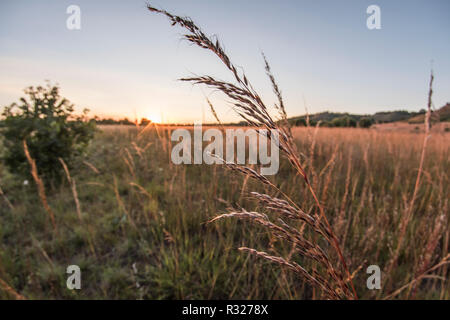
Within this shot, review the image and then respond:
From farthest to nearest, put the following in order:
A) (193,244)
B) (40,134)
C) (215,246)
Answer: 1. (40,134)
2. (193,244)
3. (215,246)

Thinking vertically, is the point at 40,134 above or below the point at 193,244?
above

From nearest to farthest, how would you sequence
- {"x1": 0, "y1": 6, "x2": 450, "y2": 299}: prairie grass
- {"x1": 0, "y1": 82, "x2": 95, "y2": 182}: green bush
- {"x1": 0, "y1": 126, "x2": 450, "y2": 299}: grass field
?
{"x1": 0, "y1": 6, "x2": 450, "y2": 299}: prairie grass < {"x1": 0, "y1": 126, "x2": 450, "y2": 299}: grass field < {"x1": 0, "y1": 82, "x2": 95, "y2": 182}: green bush

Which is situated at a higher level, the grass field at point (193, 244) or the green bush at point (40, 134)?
the green bush at point (40, 134)

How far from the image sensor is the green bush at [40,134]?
4.01 m

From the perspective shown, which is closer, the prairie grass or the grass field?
the prairie grass

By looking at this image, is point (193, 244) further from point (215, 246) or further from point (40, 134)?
point (40, 134)

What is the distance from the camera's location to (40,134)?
4.13 metres

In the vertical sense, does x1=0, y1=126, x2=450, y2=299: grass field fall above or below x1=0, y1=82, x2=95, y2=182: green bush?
below

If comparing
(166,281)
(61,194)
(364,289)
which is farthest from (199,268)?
(61,194)

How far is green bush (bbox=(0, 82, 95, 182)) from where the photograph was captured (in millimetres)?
4008

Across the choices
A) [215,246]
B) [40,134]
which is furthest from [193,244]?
[40,134]

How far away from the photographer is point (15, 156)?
4016mm

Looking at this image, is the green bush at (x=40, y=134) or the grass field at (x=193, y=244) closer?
the grass field at (x=193, y=244)
